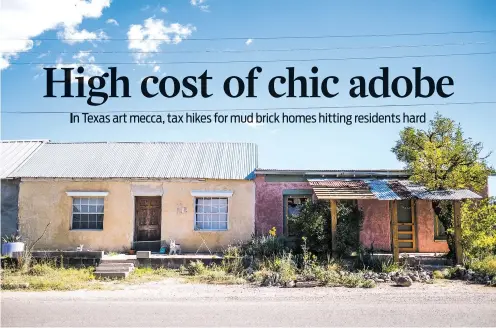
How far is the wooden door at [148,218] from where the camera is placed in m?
15.1

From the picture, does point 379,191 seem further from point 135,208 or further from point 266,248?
point 135,208

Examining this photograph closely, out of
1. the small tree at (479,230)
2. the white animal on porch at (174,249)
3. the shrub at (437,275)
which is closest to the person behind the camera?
the shrub at (437,275)

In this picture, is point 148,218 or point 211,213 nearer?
point 211,213

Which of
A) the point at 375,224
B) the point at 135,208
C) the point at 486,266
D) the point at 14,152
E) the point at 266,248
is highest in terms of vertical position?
the point at 14,152

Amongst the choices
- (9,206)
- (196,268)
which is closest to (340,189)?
(196,268)

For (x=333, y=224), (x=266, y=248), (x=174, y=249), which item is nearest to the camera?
(x=333, y=224)

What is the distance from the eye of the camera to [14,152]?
55.8 ft

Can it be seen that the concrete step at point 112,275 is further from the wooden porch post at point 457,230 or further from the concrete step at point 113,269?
the wooden porch post at point 457,230

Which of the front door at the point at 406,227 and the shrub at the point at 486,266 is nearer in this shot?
the shrub at the point at 486,266

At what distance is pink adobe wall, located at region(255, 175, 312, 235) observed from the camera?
48.8ft

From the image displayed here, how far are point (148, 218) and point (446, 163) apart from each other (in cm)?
1060

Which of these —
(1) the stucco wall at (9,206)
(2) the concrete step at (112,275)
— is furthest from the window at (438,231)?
(1) the stucco wall at (9,206)

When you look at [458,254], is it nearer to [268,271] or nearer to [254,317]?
[268,271]

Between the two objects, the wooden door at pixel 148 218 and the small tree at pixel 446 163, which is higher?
the small tree at pixel 446 163
